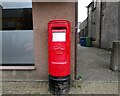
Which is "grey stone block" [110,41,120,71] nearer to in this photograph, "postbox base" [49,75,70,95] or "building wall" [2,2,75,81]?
"building wall" [2,2,75,81]

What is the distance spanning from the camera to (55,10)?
15.9 ft

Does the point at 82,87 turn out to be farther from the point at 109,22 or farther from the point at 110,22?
the point at 109,22

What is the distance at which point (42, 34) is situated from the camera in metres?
4.96

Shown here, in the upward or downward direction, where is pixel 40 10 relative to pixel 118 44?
upward

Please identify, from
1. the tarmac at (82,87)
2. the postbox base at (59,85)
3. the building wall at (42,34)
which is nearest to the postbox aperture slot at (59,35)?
the building wall at (42,34)

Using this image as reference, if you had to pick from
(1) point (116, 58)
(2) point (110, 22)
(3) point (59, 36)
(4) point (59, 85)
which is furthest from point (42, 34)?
(2) point (110, 22)

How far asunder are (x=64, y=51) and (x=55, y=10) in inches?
52.1

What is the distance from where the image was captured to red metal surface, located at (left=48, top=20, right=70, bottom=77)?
425cm

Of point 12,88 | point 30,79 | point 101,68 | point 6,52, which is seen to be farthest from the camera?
point 101,68

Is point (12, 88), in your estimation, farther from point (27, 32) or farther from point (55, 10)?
point (55, 10)

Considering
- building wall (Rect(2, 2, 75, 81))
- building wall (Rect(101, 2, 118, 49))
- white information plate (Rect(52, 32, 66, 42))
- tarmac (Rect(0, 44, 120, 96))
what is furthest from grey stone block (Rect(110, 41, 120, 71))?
building wall (Rect(101, 2, 118, 49))

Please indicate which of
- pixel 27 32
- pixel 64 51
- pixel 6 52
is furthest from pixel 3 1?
pixel 64 51

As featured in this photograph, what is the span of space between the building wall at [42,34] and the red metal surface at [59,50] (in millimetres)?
618

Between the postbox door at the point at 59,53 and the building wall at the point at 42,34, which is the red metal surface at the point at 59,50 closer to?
the postbox door at the point at 59,53
